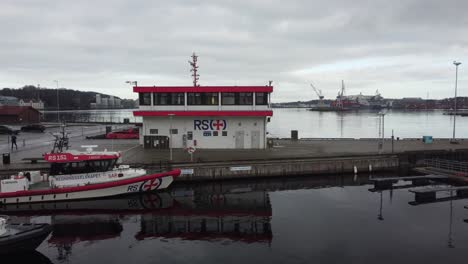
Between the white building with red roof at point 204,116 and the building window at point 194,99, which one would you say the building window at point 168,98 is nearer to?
the white building with red roof at point 204,116

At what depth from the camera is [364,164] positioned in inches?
1253

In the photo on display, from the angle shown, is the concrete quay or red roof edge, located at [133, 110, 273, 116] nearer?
the concrete quay

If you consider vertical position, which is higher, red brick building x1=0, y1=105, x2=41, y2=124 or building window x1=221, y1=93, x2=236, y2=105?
building window x1=221, y1=93, x2=236, y2=105

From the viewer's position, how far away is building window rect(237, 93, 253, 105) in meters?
34.7

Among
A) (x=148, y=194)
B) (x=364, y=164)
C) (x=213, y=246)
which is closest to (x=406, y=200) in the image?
(x=364, y=164)

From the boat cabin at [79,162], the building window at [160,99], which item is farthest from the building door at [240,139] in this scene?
the boat cabin at [79,162]

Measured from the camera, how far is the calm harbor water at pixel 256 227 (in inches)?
629

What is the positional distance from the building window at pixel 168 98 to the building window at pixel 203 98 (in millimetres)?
831

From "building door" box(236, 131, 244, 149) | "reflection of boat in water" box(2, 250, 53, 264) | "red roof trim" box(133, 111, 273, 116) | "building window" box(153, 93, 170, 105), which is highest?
"building window" box(153, 93, 170, 105)

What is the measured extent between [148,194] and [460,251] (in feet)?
64.1

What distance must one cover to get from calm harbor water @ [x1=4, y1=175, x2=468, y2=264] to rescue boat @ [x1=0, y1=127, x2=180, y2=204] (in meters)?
0.71

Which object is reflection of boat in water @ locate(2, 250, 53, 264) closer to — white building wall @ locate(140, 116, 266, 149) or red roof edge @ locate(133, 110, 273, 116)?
red roof edge @ locate(133, 110, 273, 116)

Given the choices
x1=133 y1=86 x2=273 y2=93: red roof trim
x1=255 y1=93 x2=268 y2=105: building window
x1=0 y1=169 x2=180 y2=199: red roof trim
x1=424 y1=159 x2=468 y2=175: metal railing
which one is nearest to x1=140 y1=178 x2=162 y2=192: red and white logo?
x1=0 y1=169 x2=180 y2=199: red roof trim

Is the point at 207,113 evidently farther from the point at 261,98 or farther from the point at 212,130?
the point at 261,98
